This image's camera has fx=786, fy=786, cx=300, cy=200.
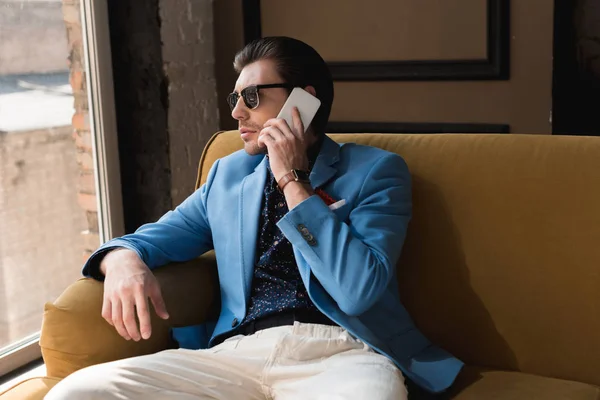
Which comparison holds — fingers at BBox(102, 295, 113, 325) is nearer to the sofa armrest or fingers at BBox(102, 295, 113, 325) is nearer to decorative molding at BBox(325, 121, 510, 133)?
the sofa armrest

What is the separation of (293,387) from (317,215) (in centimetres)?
35

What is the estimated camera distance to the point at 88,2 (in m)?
2.76

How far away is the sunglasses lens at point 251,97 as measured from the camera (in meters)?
1.80

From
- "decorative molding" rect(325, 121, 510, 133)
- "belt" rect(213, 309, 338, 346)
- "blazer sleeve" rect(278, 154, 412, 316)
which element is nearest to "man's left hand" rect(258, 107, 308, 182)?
"blazer sleeve" rect(278, 154, 412, 316)

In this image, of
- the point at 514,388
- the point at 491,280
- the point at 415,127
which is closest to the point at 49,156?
the point at 415,127

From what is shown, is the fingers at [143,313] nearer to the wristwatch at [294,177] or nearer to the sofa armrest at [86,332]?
the sofa armrest at [86,332]

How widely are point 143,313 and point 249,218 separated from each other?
356 millimetres

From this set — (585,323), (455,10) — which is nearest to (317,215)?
(585,323)

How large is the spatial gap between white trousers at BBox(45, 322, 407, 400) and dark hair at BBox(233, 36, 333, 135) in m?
0.54

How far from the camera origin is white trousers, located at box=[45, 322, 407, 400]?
1478mm

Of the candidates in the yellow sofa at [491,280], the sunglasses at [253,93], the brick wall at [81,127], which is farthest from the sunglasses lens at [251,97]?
the brick wall at [81,127]

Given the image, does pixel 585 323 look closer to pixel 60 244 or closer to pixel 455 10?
pixel 455 10

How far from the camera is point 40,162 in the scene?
274 cm

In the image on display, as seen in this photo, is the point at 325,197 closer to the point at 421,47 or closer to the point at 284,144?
the point at 284,144
